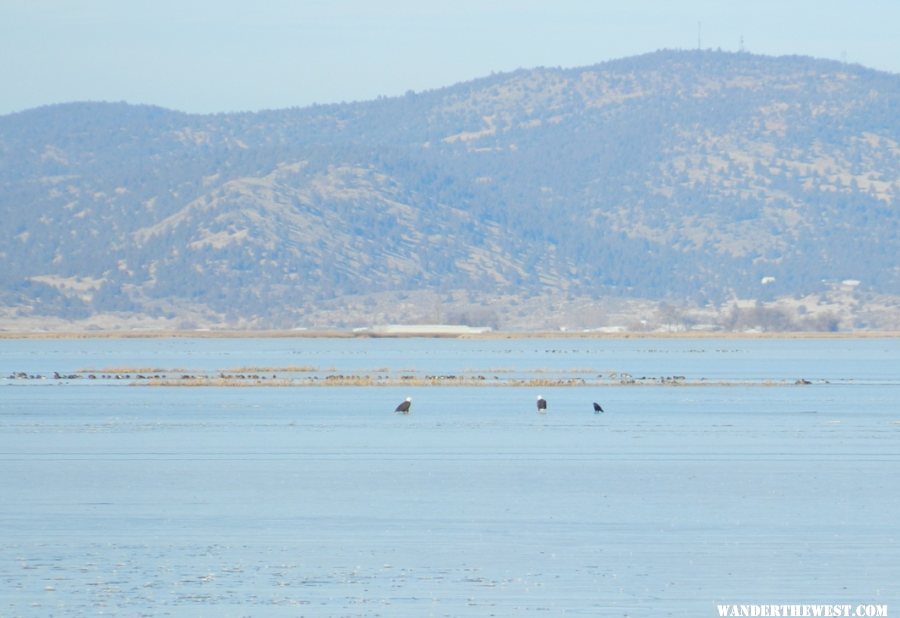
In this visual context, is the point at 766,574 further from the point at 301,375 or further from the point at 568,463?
the point at 301,375

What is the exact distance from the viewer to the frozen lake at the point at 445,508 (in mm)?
23156

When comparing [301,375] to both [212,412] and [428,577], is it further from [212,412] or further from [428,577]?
[428,577]

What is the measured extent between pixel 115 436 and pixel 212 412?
39.5 feet

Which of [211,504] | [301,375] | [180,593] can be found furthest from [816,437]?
[301,375]

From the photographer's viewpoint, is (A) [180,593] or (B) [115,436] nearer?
(A) [180,593]

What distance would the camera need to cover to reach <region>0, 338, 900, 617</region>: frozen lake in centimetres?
2316

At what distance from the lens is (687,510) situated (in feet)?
104

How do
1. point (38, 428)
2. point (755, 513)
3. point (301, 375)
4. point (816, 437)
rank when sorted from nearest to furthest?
point (755, 513) → point (816, 437) → point (38, 428) → point (301, 375)

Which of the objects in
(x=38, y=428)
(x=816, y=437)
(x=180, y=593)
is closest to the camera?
(x=180, y=593)

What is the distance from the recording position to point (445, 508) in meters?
32.2

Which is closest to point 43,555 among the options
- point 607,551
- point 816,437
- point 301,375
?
point 607,551

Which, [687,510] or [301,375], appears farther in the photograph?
[301,375]

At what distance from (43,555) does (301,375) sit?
→ 2678 inches

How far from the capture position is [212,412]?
6238 centimetres
